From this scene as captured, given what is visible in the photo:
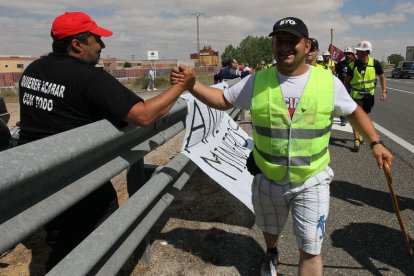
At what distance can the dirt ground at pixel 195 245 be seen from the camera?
9.96 ft

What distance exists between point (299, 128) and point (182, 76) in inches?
33.9

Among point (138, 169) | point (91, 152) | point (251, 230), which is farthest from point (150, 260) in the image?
point (91, 152)

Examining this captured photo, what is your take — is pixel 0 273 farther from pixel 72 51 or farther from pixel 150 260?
pixel 72 51

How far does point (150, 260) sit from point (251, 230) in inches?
39.4

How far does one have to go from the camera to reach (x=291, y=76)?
259cm

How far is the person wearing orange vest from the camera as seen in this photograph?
2.52 metres

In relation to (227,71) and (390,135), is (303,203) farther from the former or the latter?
(227,71)

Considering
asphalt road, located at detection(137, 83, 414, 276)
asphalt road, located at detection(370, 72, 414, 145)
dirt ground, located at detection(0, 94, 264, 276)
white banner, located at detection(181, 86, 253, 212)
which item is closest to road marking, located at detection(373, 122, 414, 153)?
asphalt road, located at detection(370, 72, 414, 145)

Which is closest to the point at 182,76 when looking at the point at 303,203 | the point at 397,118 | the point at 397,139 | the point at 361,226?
the point at 303,203

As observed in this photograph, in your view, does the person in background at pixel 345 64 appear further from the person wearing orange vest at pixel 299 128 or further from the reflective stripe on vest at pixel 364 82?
the person wearing orange vest at pixel 299 128

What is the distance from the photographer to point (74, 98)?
7.35 ft

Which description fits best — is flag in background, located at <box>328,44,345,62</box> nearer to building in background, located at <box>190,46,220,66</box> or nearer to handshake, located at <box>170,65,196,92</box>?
handshake, located at <box>170,65,196,92</box>

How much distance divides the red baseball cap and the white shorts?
4.95 ft

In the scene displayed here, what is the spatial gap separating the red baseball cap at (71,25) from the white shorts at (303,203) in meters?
1.51
